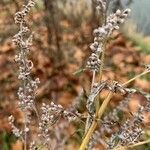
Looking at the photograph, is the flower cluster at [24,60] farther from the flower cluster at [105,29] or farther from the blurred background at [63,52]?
the blurred background at [63,52]

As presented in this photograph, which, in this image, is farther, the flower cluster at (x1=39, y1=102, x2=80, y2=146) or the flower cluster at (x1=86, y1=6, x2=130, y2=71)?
the flower cluster at (x1=39, y1=102, x2=80, y2=146)

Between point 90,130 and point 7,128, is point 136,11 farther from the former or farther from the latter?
point 90,130

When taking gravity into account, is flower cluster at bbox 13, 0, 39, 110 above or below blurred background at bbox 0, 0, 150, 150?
above

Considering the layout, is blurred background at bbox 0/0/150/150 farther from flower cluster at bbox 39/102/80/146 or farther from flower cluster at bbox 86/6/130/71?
flower cluster at bbox 86/6/130/71

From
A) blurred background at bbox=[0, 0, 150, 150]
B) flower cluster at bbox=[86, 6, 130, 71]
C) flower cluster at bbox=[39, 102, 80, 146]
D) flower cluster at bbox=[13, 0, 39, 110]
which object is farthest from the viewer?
blurred background at bbox=[0, 0, 150, 150]

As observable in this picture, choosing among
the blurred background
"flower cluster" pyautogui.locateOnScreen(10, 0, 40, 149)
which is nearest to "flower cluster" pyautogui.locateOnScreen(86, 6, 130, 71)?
"flower cluster" pyautogui.locateOnScreen(10, 0, 40, 149)

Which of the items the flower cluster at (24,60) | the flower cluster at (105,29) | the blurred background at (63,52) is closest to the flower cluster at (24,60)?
the flower cluster at (24,60)

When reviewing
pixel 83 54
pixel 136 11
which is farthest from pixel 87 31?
pixel 136 11

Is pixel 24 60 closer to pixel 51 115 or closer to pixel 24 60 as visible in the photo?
pixel 24 60

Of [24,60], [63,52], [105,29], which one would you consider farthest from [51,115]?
[63,52]
